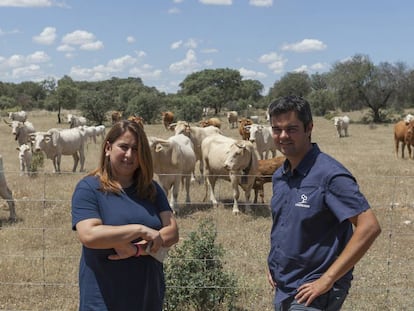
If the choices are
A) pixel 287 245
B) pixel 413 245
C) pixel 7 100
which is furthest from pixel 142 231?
pixel 7 100

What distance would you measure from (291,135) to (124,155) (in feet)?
3.40

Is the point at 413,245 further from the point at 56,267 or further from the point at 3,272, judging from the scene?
the point at 3,272

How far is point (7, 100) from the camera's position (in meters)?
78.6

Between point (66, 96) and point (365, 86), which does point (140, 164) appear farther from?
point (66, 96)

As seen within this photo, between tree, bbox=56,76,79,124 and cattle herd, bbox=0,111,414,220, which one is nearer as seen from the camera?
cattle herd, bbox=0,111,414,220

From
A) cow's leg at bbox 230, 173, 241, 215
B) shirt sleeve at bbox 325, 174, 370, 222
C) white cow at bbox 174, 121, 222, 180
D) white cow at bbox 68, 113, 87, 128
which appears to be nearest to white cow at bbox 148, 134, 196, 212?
cow's leg at bbox 230, 173, 241, 215

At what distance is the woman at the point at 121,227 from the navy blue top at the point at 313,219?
2.42 feet

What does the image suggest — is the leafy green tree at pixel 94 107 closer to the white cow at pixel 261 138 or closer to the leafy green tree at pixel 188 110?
the leafy green tree at pixel 188 110

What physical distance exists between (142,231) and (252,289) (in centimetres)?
368

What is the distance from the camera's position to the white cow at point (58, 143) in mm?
17547

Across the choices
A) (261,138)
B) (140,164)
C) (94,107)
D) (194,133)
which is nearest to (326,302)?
(140,164)

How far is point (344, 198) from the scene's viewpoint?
280 centimetres

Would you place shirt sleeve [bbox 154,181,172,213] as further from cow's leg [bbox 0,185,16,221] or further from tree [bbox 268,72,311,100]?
tree [bbox 268,72,311,100]

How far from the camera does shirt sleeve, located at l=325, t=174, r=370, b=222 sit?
2.79m
